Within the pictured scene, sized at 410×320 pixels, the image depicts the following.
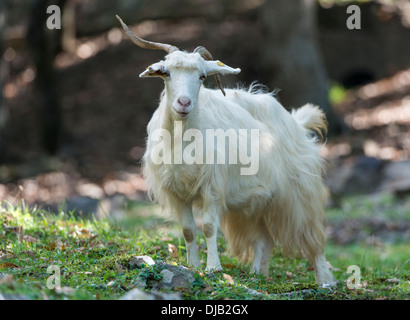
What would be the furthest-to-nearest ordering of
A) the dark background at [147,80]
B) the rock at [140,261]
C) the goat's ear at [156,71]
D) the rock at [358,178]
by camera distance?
the dark background at [147,80] < the rock at [358,178] < the goat's ear at [156,71] < the rock at [140,261]

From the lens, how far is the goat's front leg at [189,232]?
6.39m

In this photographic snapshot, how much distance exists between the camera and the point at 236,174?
661 cm

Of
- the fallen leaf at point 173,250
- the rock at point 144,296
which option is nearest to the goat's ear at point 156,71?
the fallen leaf at point 173,250

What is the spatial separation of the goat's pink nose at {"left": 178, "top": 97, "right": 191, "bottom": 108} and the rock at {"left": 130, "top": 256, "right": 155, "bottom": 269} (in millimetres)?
1386

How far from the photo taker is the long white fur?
622 centimetres

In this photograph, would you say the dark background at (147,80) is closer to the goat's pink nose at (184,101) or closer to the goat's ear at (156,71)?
the goat's ear at (156,71)

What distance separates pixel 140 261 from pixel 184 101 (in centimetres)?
146

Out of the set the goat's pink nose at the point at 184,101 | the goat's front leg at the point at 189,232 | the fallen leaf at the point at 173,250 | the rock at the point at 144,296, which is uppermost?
the goat's pink nose at the point at 184,101

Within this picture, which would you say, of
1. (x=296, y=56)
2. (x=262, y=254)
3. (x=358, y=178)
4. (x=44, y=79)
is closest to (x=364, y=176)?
(x=358, y=178)

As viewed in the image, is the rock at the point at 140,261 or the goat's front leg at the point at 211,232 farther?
the goat's front leg at the point at 211,232

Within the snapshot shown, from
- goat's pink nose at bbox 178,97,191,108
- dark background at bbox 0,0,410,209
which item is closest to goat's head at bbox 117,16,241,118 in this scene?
goat's pink nose at bbox 178,97,191,108

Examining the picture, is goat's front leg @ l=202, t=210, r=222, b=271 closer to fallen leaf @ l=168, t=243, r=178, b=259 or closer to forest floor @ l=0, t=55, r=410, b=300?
forest floor @ l=0, t=55, r=410, b=300

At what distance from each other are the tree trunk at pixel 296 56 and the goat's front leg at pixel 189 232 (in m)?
9.88
